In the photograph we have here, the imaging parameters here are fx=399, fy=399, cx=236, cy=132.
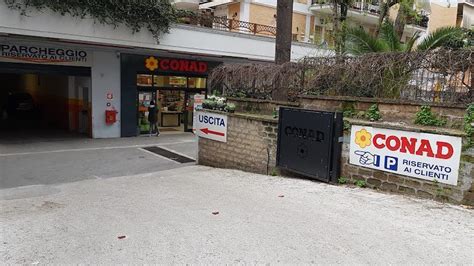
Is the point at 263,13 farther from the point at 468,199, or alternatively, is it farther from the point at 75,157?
the point at 468,199

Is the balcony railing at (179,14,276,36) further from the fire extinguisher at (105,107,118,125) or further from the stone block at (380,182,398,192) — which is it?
the stone block at (380,182,398,192)

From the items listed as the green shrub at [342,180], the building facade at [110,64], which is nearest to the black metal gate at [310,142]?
the green shrub at [342,180]

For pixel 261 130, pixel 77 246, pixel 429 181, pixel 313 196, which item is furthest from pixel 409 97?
pixel 77 246

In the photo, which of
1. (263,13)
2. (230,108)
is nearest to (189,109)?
(263,13)

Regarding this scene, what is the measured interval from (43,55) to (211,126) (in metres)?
8.69

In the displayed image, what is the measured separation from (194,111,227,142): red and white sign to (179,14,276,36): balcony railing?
655 cm

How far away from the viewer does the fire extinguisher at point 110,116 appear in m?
17.3

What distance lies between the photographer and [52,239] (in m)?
4.91

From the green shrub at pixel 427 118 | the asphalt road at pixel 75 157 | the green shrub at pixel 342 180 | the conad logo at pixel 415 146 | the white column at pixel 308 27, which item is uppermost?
the white column at pixel 308 27

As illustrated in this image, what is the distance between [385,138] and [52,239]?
531 cm

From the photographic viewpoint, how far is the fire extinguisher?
17281mm

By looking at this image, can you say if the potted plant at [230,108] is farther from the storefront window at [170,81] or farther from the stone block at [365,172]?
the storefront window at [170,81]

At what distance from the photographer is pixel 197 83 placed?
2012 cm

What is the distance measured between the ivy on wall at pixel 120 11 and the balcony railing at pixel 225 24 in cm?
71
